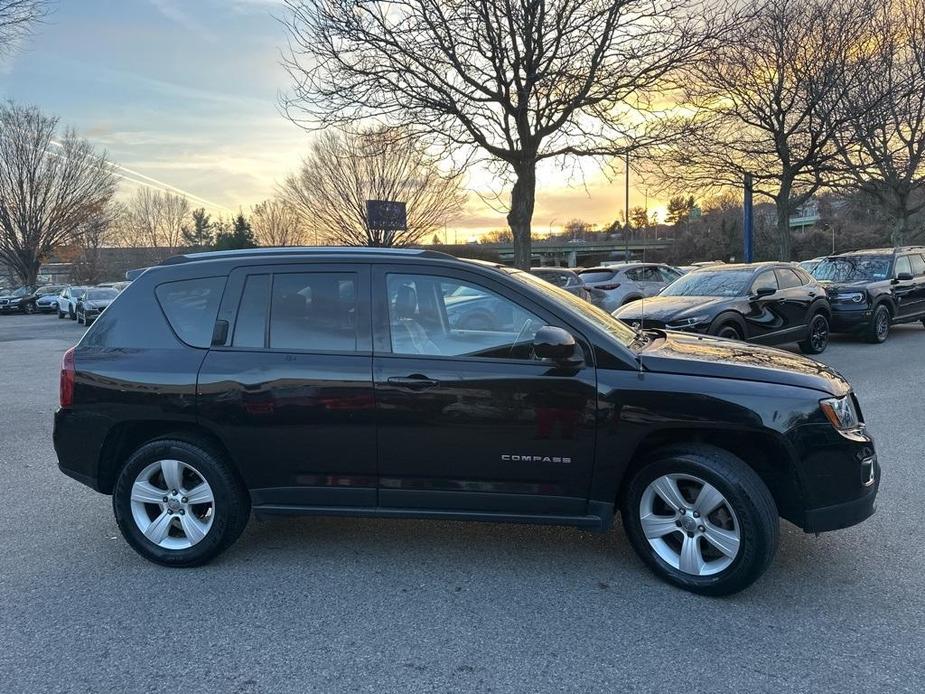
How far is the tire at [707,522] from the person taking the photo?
10.1 feet

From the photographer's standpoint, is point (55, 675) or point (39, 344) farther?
point (39, 344)

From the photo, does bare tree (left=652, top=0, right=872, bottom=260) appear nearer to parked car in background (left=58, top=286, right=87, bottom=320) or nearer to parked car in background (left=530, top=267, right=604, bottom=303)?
parked car in background (left=530, top=267, right=604, bottom=303)

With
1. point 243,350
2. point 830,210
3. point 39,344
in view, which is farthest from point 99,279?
point 830,210

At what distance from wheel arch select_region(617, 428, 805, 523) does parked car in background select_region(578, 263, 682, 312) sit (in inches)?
464

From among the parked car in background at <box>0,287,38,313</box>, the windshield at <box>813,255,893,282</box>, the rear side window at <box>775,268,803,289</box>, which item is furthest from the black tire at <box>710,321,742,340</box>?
the parked car in background at <box>0,287,38,313</box>

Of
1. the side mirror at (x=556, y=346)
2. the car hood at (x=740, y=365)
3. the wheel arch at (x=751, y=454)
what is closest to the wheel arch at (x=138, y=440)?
the side mirror at (x=556, y=346)

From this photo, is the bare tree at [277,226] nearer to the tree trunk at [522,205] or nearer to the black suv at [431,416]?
the tree trunk at [522,205]

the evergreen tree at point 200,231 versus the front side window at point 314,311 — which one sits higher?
the evergreen tree at point 200,231

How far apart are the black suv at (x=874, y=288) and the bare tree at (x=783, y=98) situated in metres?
4.48

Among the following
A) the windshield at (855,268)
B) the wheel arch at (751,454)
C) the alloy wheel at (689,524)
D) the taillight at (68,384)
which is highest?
the windshield at (855,268)

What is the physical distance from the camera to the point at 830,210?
218ft

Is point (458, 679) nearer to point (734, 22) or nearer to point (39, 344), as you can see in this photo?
point (734, 22)

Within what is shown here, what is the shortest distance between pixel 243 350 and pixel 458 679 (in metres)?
2.09

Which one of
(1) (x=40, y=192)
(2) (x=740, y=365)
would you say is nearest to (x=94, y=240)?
(1) (x=40, y=192)
